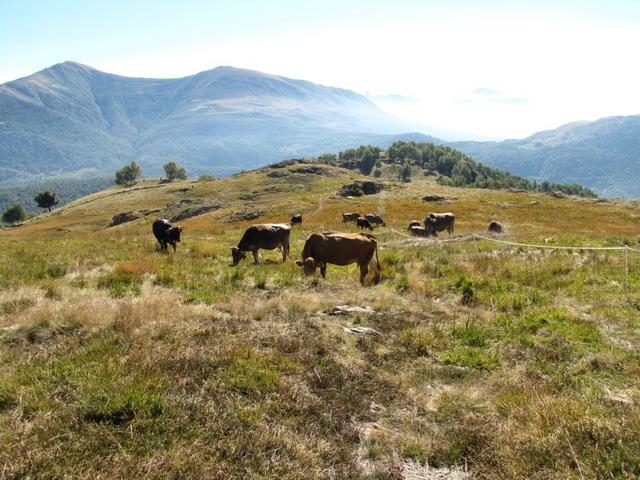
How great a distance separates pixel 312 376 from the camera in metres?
7.35

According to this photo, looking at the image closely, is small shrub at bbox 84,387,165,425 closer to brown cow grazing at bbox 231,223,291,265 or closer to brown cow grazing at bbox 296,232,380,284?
brown cow grazing at bbox 296,232,380,284

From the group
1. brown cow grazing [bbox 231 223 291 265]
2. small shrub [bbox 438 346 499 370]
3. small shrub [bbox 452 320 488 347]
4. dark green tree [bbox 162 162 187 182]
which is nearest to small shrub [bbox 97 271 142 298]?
brown cow grazing [bbox 231 223 291 265]

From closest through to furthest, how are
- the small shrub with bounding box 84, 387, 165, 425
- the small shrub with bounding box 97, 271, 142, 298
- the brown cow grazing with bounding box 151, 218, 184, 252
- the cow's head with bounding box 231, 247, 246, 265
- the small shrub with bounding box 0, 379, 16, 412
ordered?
the small shrub with bounding box 84, 387, 165, 425
the small shrub with bounding box 0, 379, 16, 412
the small shrub with bounding box 97, 271, 142, 298
the cow's head with bounding box 231, 247, 246, 265
the brown cow grazing with bounding box 151, 218, 184, 252

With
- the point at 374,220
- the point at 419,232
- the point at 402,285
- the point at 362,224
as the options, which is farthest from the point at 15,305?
the point at 374,220

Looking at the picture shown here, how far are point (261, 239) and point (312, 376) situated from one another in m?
14.5

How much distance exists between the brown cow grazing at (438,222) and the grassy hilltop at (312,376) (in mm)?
26617

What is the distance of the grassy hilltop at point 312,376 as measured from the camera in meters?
5.15

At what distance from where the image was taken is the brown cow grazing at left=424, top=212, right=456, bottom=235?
4206 cm

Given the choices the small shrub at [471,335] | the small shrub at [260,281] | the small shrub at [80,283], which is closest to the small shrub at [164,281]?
the small shrub at [80,283]

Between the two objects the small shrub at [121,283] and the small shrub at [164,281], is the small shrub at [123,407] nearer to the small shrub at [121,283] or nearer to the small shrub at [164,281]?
the small shrub at [121,283]

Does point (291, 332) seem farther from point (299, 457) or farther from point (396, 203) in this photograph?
point (396, 203)

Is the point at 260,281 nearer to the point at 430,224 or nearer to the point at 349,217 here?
the point at 430,224

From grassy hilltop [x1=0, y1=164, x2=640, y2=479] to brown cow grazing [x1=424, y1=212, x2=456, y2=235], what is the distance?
2662cm

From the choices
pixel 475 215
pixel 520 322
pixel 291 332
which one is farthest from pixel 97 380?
pixel 475 215
